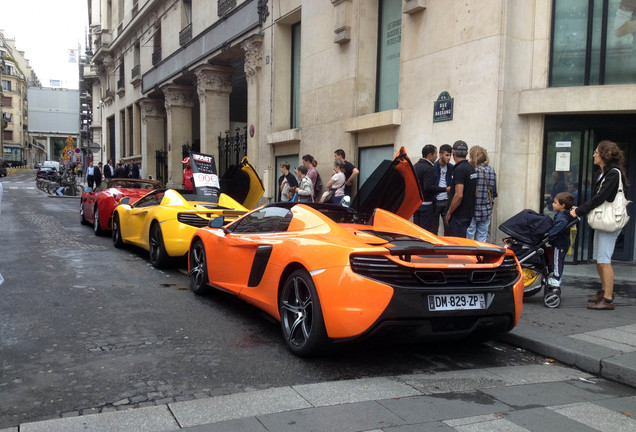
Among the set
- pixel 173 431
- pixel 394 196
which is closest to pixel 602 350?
pixel 394 196

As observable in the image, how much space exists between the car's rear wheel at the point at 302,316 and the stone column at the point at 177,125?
21.5 m

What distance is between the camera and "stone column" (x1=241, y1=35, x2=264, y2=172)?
1648 centimetres

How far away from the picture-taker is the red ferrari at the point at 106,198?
1150 centimetres

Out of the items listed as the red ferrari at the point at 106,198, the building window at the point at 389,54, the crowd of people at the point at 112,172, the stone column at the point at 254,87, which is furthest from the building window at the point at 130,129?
the building window at the point at 389,54

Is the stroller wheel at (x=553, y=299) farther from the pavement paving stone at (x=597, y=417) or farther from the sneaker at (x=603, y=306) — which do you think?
the pavement paving stone at (x=597, y=417)

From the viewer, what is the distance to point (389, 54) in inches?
467

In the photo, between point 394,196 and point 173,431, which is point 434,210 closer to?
point 394,196

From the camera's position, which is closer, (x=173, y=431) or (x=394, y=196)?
(x=173, y=431)

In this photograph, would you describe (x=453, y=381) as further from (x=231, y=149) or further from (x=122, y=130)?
(x=122, y=130)

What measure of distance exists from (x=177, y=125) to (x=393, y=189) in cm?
2115

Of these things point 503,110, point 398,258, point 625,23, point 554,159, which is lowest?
point 398,258

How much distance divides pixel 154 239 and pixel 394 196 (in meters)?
4.12

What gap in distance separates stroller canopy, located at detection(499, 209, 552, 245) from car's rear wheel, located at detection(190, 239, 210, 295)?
3598 mm

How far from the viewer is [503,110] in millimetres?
8570
